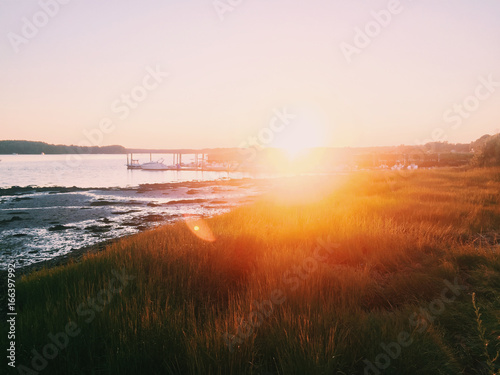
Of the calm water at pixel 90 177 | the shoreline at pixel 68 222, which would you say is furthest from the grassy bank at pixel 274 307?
the calm water at pixel 90 177

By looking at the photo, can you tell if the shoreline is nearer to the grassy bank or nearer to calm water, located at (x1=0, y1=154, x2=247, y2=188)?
the grassy bank

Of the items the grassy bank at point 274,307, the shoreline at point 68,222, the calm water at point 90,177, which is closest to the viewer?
the grassy bank at point 274,307

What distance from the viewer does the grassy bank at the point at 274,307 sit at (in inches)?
112

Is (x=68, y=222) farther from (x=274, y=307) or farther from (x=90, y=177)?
(x=90, y=177)

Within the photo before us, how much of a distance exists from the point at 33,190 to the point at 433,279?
3800 centimetres

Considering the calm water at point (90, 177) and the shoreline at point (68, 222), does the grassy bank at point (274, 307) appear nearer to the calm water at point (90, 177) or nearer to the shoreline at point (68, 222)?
the shoreline at point (68, 222)

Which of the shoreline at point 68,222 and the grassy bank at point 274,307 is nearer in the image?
the grassy bank at point 274,307

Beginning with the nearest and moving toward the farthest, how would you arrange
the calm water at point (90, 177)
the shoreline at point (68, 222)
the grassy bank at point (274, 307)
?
the grassy bank at point (274, 307)
the shoreline at point (68, 222)
the calm water at point (90, 177)

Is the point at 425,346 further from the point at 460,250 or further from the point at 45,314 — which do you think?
the point at 45,314

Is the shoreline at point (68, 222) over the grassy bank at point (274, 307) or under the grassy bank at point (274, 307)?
under

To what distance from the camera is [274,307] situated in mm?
3787

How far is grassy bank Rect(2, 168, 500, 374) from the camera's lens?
9.30ft

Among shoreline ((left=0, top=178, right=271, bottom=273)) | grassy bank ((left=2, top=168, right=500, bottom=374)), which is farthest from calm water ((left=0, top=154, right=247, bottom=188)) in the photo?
grassy bank ((left=2, top=168, right=500, bottom=374))

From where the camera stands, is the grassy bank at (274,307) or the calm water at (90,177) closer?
the grassy bank at (274,307)
